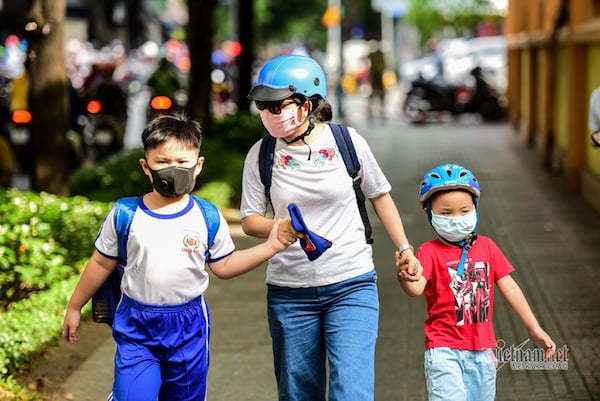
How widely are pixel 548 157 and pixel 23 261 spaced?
1123 centimetres

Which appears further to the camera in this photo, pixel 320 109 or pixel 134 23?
pixel 134 23

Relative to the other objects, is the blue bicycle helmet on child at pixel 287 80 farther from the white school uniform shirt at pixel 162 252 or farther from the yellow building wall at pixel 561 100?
the yellow building wall at pixel 561 100

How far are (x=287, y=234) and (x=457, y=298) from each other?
77cm

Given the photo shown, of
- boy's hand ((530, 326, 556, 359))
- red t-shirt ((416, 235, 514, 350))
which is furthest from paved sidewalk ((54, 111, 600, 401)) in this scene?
red t-shirt ((416, 235, 514, 350))

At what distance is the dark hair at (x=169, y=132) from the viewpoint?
4.37m

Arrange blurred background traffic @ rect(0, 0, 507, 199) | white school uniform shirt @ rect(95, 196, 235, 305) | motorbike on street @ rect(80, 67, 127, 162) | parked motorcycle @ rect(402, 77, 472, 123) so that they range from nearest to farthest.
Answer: white school uniform shirt @ rect(95, 196, 235, 305), blurred background traffic @ rect(0, 0, 507, 199), motorbike on street @ rect(80, 67, 127, 162), parked motorcycle @ rect(402, 77, 472, 123)

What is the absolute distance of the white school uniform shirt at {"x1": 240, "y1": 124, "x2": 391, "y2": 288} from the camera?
4596 mm

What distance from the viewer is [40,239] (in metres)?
7.42

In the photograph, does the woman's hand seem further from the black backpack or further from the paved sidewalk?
the paved sidewalk

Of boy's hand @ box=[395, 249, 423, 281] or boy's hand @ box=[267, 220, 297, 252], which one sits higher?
boy's hand @ box=[267, 220, 297, 252]

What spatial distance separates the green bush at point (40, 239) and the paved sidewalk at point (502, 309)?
24.0 inches

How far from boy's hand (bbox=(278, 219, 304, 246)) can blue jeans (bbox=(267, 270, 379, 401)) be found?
1.32ft

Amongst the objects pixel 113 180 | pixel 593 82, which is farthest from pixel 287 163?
pixel 593 82

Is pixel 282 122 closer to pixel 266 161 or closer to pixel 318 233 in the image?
pixel 266 161
